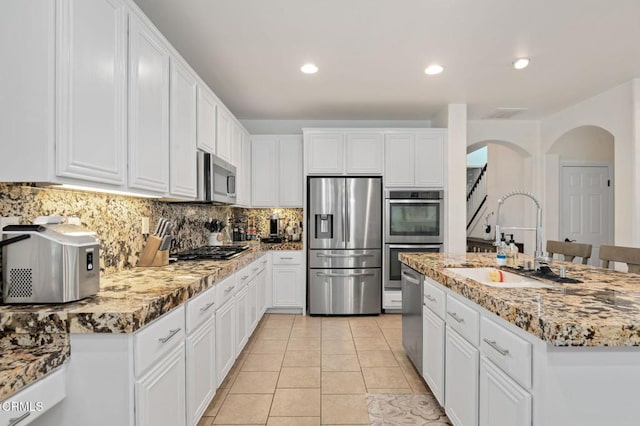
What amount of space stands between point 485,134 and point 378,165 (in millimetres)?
1854

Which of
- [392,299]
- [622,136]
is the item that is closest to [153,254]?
[392,299]

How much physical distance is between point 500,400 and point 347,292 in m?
3.12

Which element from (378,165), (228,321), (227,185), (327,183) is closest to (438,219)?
(378,165)

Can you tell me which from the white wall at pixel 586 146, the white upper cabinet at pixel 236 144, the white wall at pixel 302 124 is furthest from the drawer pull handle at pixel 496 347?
the white wall at pixel 586 146

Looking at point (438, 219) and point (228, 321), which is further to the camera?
point (438, 219)

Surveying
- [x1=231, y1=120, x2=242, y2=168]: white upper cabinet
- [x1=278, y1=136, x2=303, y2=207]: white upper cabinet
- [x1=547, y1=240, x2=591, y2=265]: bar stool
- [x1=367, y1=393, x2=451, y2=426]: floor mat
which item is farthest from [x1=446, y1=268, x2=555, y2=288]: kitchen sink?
[x1=278, y1=136, x2=303, y2=207]: white upper cabinet

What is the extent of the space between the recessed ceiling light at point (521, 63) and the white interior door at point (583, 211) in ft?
9.20

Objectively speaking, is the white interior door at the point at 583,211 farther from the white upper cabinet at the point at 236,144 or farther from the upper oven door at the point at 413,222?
the white upper cabinet at the point at 236,144

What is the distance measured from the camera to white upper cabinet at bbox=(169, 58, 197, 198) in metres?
2.32

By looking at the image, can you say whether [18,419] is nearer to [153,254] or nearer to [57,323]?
[57,323]

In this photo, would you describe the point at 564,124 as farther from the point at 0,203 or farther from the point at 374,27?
the point at 0,203

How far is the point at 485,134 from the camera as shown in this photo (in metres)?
5.24

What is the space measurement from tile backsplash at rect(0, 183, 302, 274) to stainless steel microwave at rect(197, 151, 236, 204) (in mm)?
397

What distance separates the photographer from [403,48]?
2955mm
